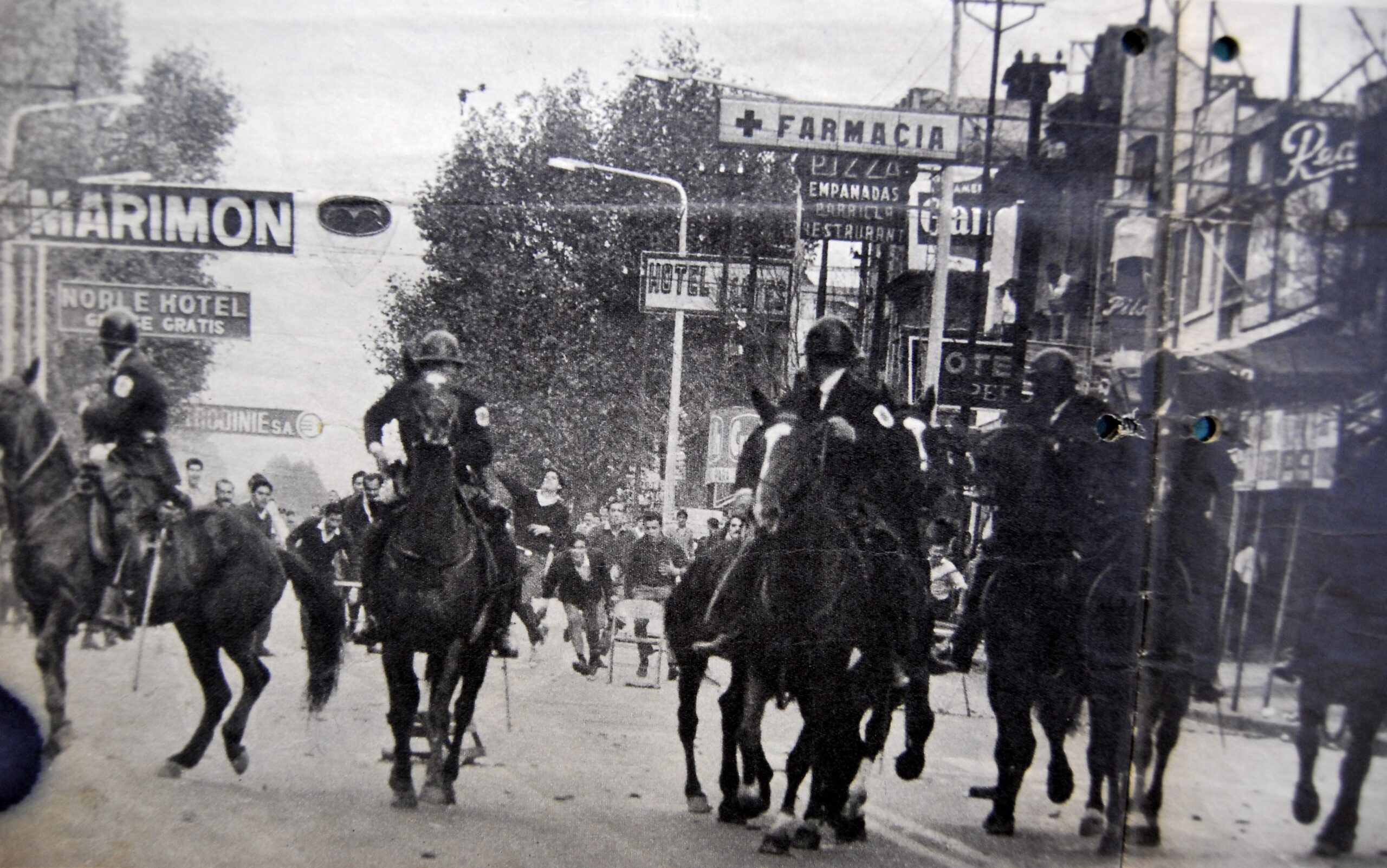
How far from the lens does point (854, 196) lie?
521 cm

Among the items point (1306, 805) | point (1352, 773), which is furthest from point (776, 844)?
A: point (1352, 773)

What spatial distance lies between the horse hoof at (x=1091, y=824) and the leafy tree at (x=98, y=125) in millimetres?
4083

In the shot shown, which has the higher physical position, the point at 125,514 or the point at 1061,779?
the point at 125,514

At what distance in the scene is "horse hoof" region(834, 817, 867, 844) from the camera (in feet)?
16.7

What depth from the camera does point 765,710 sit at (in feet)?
17.9

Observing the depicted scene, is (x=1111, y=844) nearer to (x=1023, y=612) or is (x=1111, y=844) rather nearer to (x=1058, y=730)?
(x=1058, y=730)

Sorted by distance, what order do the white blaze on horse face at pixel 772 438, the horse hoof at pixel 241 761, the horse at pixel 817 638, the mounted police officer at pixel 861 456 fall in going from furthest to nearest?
the horse hoof at pixel 241 761, the mounted police officer at pixel 861 456, the horse at pixel 817 638, the white blaze on horse face at pixel 772 438

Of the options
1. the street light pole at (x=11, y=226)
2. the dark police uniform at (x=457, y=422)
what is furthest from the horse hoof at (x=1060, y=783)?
the street light pole at (x=11, y=226)

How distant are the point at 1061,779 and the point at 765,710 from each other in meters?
1.27

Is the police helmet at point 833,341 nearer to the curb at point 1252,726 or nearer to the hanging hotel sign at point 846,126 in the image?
the hanging hotel sign at point 846,126

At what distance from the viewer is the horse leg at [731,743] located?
516 cm

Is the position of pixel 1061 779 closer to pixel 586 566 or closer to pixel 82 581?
pixel 586 566

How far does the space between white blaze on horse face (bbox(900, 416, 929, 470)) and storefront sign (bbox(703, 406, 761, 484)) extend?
0.62 meters

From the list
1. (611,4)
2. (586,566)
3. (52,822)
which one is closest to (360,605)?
(586,566)
